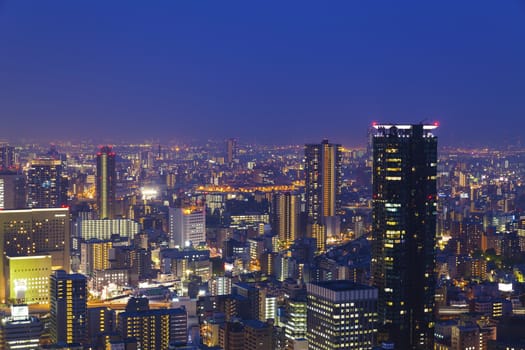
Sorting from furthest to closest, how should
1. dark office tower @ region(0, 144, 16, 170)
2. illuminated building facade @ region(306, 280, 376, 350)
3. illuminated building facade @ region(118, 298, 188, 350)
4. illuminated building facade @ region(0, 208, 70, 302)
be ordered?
illuminated building facade @ region(0, 208, 70, 302) → dark office tower @ region(0, 144, 16, 170) → illuminated building facade @ region(118, 298, 188, 350) → illuminated building facade @ region(306, 280, 376, 350)

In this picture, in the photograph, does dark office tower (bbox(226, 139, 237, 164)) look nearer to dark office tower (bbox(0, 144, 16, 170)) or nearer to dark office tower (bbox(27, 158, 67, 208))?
dark office tower (bbox(27, 158, 67, 208))

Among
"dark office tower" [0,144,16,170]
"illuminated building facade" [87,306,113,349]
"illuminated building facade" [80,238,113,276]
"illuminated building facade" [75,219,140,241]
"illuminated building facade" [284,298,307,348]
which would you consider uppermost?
"dark office tower" [0,144,16,170]

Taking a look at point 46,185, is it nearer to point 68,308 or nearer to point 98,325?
point 68,308

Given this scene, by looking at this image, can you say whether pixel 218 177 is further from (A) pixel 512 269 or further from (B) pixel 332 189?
(A) pixel 512 269

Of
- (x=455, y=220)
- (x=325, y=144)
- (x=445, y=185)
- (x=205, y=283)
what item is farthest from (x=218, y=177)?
(x=445, y=185)

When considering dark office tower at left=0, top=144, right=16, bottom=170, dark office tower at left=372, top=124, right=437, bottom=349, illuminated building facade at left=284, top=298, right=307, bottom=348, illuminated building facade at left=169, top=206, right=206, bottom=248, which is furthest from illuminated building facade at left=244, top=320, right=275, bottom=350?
illuminated building facade at left=169, top=206, right=206, bottom=248

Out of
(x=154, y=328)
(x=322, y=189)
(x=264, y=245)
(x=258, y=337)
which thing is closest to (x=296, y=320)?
(x=258, y=337)
